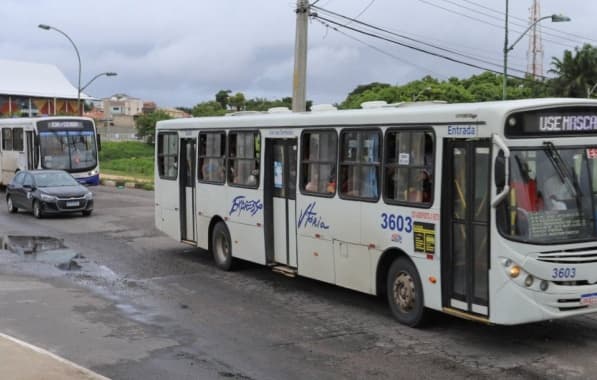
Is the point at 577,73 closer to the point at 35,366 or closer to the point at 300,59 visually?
the point at 300,59

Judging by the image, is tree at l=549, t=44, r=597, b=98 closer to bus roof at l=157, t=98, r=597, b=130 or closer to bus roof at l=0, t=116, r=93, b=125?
bus roof at l=0, t=116, r=93, b=125

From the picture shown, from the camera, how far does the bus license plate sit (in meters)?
7.59

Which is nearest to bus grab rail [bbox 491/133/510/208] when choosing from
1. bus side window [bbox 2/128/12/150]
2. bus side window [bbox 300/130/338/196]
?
bus side window [bbox 300/130/338/196]

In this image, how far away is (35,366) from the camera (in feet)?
22.2

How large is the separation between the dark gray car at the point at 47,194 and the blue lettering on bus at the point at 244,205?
408 inches

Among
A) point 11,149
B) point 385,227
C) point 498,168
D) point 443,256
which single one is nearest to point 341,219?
point 385,227

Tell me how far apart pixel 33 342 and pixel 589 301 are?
596 centimetres

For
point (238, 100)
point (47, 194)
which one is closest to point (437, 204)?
point (47, 194)

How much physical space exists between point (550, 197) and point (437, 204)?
1213 millimetres

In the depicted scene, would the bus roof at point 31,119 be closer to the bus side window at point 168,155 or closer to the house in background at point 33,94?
the bus side window at point 168,155

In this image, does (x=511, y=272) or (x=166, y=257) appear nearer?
(x=511, y=272)

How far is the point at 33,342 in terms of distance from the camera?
8.22m

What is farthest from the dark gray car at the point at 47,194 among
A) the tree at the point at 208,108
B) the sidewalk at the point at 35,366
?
the tree at the point at 208,108

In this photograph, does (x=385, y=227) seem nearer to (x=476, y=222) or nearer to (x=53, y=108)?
(x=476, y=222)
